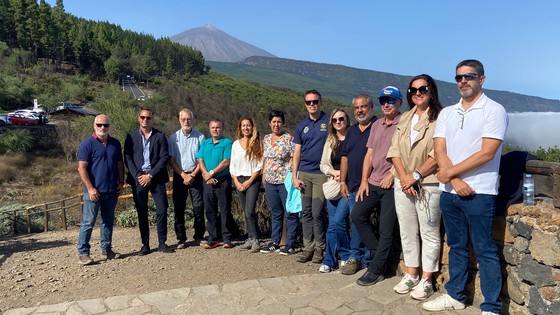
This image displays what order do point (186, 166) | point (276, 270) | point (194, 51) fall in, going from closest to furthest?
point (276, 270), point (186, 166), point (194, 51)

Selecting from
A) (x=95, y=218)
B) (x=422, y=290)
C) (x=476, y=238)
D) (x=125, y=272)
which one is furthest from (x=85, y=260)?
(x=476, y=238)

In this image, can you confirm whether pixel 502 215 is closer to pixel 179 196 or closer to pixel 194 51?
pixel 179 196

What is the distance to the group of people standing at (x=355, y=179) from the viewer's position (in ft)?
10.0

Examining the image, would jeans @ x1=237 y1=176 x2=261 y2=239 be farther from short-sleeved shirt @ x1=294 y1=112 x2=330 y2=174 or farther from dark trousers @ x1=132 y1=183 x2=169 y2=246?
dark trousers @ x1=132 y1=183 x2=169 y2=246

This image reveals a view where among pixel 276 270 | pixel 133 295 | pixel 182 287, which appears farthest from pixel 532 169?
pixel 133 295

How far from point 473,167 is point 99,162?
3837 mm

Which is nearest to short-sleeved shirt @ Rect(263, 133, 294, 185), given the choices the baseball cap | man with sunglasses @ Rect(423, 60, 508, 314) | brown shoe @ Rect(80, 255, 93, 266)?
the baseball cap

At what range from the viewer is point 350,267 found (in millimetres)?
4242

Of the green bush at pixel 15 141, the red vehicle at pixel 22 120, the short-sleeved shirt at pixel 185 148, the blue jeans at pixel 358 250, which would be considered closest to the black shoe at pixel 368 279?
the blue jeans at pixel 358 250

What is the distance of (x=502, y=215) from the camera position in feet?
10.6

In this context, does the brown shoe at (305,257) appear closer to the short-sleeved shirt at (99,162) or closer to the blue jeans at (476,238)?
the blue jeans at (476,238)

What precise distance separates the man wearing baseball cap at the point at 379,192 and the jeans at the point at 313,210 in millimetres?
603

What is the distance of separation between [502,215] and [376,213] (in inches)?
55.2

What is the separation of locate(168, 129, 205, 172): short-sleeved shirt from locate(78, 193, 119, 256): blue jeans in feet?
2.88
